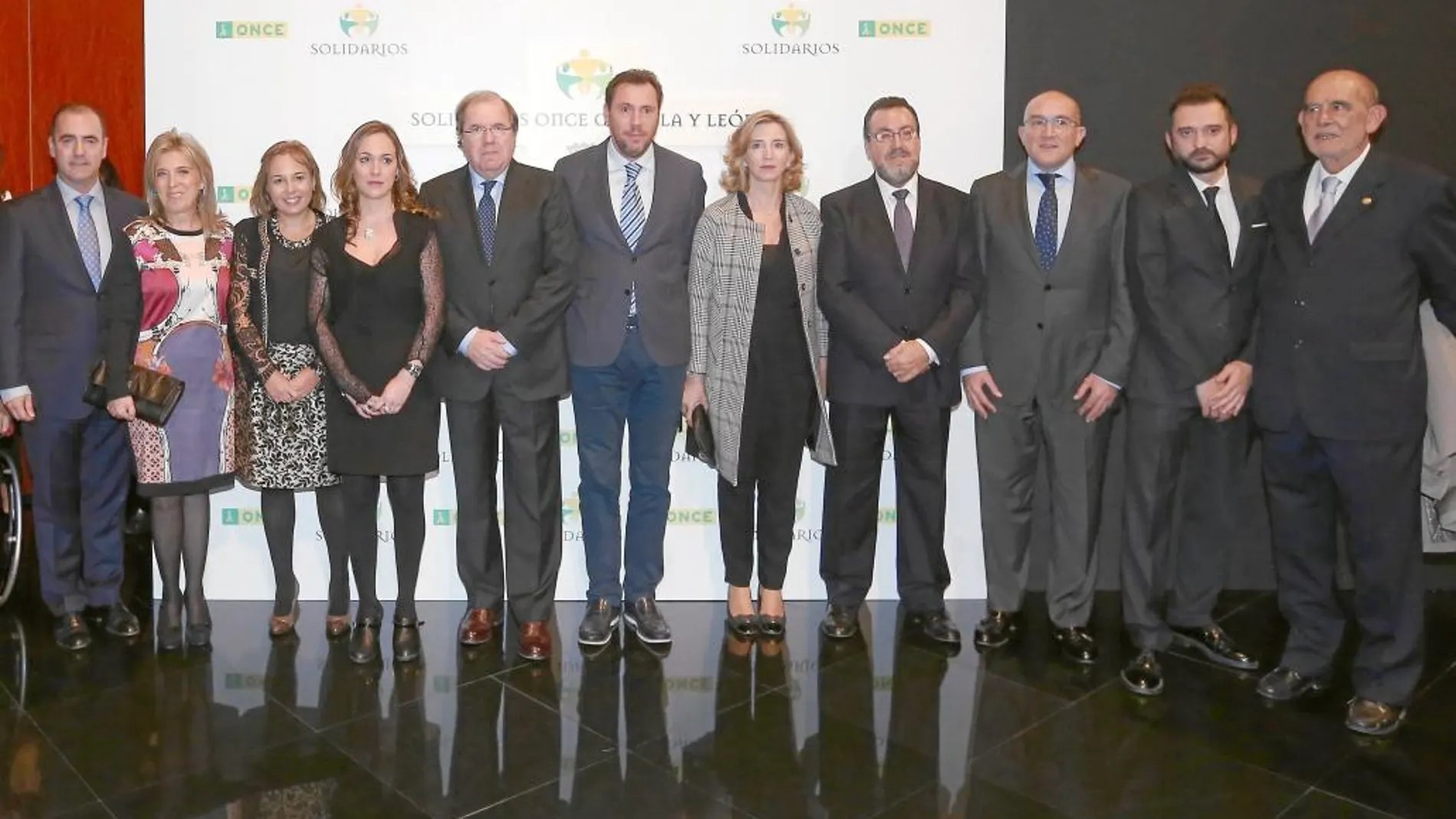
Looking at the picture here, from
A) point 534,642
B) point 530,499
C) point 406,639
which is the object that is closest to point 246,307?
point 530,499

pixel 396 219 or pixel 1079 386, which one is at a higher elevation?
pixel 396 219

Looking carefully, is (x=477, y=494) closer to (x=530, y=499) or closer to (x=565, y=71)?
(x=530, y=499)

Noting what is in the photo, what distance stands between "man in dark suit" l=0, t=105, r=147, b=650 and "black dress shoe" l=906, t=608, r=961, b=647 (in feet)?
9.36

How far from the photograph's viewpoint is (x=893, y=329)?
406cm

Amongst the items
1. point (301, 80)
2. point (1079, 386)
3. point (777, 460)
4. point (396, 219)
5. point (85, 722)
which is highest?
point (301, 80)

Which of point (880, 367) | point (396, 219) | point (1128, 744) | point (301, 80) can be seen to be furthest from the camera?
point (301, 80)

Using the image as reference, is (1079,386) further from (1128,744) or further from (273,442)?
(273,442)

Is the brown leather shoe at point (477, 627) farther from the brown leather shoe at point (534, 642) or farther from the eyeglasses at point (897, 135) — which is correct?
the eyeglasses at point (897, 135)

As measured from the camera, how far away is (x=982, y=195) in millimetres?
4145

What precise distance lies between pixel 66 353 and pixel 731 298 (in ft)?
7.70

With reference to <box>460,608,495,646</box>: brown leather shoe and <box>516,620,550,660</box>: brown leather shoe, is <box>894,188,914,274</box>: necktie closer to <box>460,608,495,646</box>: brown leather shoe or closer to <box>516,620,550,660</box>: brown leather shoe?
<box>516,620,550,660</box>: brown leather shoe

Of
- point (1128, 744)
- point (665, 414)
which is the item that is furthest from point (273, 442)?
point (1128, 744)

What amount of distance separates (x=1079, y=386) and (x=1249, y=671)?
1114 millimetres

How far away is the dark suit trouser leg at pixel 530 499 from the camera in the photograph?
4035mm
